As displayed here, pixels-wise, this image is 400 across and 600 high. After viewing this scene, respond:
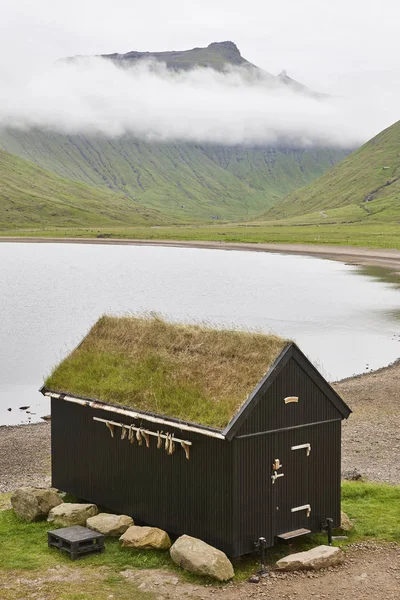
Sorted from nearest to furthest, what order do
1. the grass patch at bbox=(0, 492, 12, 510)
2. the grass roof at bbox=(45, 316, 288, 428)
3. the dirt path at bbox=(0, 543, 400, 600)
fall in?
the dirt path at bbox=(0, 543, 400, 600), the grass roof at bbox=(45, 316, 288, 428), the grass patch at bbox=(0, 492, 12, 510)

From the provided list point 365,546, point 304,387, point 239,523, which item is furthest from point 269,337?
point 365,546

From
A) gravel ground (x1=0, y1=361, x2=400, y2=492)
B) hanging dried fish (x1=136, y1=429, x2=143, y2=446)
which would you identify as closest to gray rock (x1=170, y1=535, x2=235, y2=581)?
hanging dried fish (x1=136, y1=429, x2=143, y2=446)

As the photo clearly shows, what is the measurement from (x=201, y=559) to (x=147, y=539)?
196cm

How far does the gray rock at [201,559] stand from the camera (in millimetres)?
18031

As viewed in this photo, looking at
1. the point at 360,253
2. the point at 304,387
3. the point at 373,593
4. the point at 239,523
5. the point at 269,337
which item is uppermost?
the point at 360,253

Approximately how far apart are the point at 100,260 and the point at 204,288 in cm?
6201

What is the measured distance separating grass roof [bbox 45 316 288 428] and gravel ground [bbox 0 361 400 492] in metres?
6.79

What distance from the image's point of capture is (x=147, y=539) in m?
19.7

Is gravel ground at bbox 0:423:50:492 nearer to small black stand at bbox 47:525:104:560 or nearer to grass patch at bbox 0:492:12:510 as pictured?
grass patch at bbox 0:492:12:510

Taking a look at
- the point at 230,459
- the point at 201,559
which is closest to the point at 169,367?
the point at 230,459

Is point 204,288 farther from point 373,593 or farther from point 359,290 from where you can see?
point 373,593

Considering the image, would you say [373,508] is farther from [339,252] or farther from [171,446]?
[339,252]

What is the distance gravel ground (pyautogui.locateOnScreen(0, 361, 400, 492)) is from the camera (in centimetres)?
2956

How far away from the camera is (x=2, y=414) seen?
43594mm
